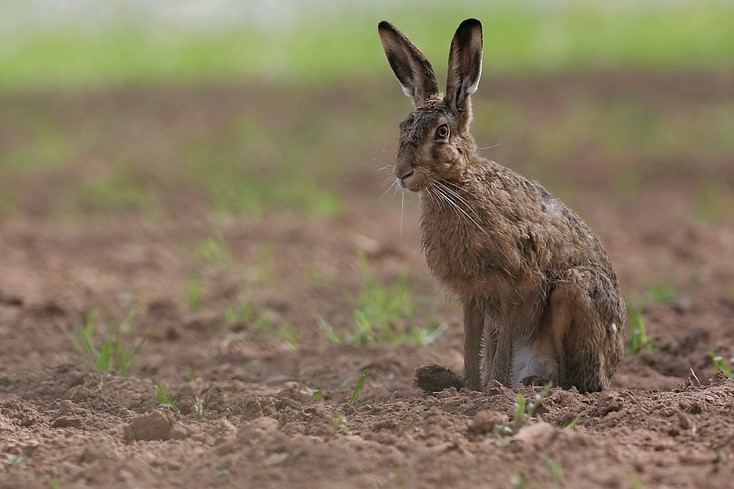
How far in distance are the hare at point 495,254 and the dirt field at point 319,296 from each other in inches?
14.1

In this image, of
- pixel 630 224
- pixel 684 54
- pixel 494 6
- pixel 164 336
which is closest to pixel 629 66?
pixel 684 54

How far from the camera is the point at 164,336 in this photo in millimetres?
7133

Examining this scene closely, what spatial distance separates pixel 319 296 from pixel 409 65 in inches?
101

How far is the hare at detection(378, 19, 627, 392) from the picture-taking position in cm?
529

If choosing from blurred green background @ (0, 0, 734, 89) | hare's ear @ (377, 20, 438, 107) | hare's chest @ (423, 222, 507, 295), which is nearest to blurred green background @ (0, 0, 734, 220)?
blurred green background @ (0, 0, 734, 89)

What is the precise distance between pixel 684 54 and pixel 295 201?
27.6 ft

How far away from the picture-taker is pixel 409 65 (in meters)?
5.58

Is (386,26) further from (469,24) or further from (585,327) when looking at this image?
(585,327)

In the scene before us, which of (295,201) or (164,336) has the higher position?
(295,201)

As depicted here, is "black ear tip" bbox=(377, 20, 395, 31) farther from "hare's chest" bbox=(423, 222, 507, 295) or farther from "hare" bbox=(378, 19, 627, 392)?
"hare's chest" bbox=(423, 222, 507, 295)

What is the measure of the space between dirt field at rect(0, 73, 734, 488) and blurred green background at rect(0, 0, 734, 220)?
6 centimetres

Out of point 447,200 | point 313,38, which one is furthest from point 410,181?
point 313,38

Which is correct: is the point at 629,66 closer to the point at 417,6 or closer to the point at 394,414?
the point at 417,6

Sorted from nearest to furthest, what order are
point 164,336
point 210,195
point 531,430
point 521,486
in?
point 521,486, point 531,430, point 164,336, point 210,195
